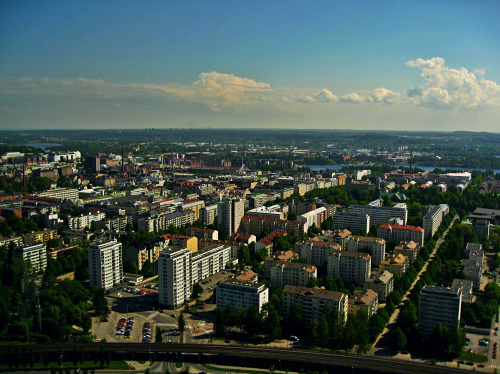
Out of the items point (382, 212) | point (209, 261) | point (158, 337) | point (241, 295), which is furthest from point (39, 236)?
point (382, 212)

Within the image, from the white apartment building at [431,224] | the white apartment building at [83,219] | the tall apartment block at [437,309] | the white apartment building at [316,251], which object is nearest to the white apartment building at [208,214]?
the white apartment building at [83,219]

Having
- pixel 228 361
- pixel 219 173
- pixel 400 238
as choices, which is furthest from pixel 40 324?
pixel 219 173

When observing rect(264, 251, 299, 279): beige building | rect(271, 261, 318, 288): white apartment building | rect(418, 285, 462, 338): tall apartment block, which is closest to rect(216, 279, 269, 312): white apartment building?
rect(271, 261, 318, 288): white apartment building

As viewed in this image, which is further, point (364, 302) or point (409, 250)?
point (409, 250)

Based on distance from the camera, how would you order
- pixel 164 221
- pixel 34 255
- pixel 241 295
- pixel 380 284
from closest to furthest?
pixel 241 295 → pixel 380 284 → pixel 34 255 → pixel 164 221

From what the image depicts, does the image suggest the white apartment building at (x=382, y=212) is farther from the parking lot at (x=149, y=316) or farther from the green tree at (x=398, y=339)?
the green tree at (x=398, y=339)

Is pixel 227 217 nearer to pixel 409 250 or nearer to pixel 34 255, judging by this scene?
pixel 409 250
